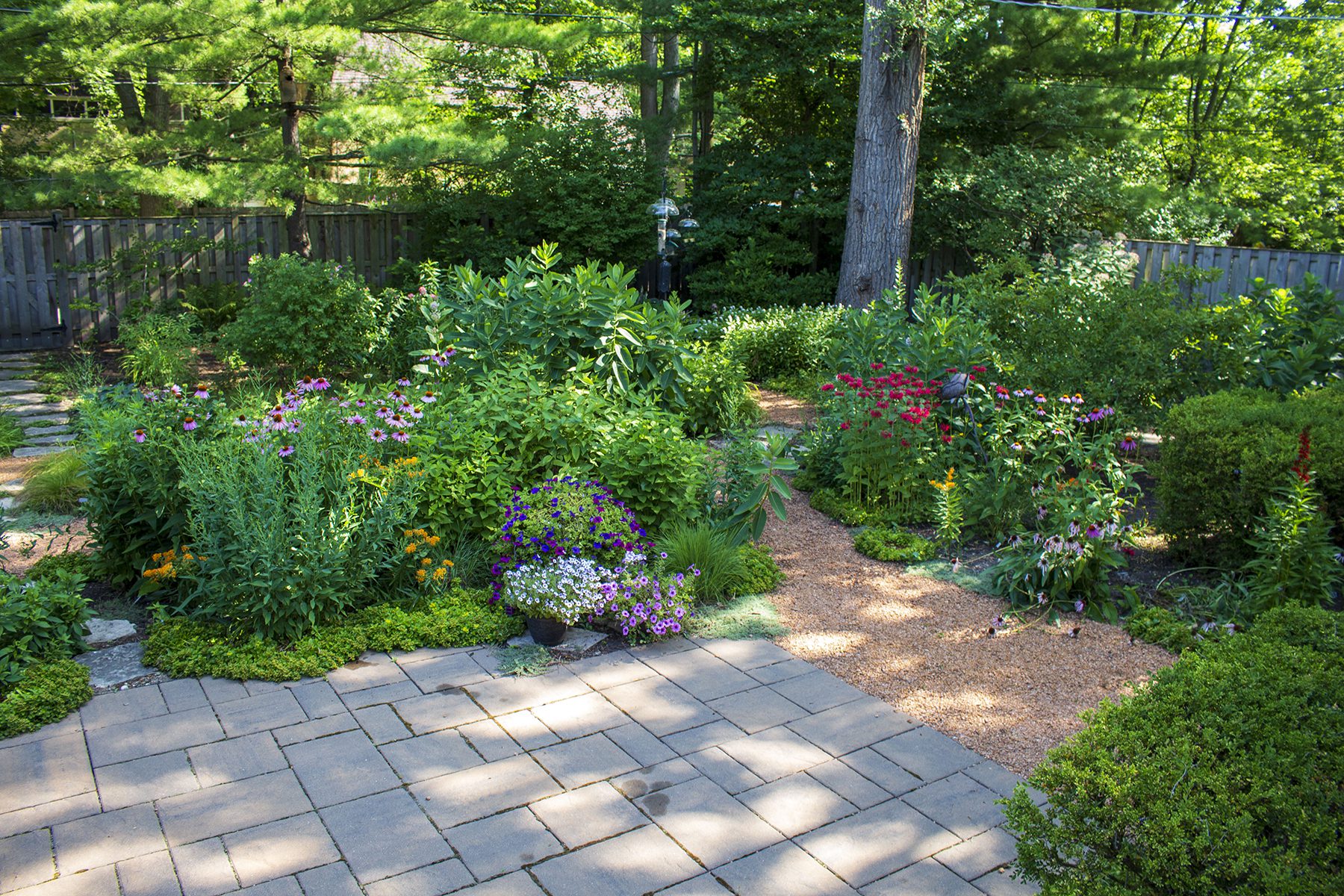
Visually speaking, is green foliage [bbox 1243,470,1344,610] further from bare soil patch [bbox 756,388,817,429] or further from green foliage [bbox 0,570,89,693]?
green foliage [bbox 0,570,89,693]

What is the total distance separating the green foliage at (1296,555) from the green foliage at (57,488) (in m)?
6.09

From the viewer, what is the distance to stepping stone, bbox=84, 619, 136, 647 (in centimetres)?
392

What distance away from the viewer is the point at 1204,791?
211 cm

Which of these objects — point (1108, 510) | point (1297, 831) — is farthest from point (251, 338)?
point (1297, 831)

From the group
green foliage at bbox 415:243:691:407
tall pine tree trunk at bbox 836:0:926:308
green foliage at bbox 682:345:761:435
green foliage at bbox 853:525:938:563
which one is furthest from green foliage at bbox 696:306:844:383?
green foliage at bbox 853:525:938:563

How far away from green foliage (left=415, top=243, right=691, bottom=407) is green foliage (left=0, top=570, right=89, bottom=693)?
243cm

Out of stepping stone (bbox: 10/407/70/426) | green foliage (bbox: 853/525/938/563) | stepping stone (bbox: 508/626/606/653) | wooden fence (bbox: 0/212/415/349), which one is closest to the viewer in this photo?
stepping stone (bbox: 508/626/606/653)

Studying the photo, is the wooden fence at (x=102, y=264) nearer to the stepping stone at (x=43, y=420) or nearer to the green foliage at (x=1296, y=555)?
the stepping stone at (x=43, y=420)

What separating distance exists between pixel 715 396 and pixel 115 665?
4.48 m

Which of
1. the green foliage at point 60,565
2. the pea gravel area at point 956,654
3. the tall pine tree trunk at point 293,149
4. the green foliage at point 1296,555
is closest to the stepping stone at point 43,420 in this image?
the tall pine tree trunk at point 293,149

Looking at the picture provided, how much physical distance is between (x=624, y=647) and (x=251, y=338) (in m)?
5.46

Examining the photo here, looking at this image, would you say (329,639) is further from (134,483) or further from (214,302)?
(214,302)

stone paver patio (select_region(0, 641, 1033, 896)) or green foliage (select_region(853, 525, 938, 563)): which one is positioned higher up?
green foliage (select_region(853, 525, 938, 563))

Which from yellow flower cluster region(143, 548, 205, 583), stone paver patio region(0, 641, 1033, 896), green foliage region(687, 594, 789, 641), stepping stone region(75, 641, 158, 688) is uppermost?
yellow flower cluster region(143, 548, 205, 583)
